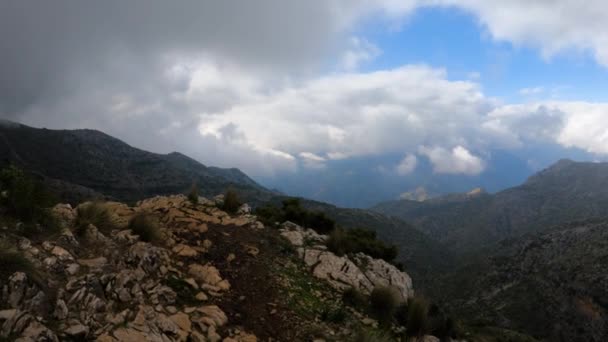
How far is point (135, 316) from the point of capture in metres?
8.03

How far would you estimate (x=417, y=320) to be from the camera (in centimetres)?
1191

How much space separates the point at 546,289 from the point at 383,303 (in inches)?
2361

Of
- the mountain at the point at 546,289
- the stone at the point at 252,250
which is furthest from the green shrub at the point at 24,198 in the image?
the mountain at the point at 546,289

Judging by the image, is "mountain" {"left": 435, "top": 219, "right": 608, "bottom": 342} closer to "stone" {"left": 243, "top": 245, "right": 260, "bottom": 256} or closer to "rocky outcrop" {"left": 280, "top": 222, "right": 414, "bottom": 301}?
"rocky outcrop" {"left": 280, "top": 222, "right": 414, "bottom": 301}

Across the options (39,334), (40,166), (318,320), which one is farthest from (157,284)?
(40,166)

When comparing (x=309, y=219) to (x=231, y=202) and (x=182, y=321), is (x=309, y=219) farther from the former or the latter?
(x=182, y=321)

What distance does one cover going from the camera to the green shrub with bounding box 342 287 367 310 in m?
12.4

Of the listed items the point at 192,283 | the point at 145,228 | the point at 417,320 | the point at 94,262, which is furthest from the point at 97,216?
the point at 417,320

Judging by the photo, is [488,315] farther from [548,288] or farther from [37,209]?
[37,209]

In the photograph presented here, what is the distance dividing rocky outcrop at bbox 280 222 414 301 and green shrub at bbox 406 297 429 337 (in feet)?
5.43

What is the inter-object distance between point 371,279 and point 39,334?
1170 centimetres

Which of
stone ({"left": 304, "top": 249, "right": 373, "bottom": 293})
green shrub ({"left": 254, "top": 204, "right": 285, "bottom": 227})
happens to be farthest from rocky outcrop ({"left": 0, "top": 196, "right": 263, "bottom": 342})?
→ green shrub ({"left": 254, "top": 204, "right": 285, "bottom": 227})

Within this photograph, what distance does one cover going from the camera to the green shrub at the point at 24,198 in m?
9.52

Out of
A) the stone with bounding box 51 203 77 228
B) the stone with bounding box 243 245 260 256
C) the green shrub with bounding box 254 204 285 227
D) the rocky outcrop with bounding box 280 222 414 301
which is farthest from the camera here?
the green shrub with bounding box 254 204 285 227
